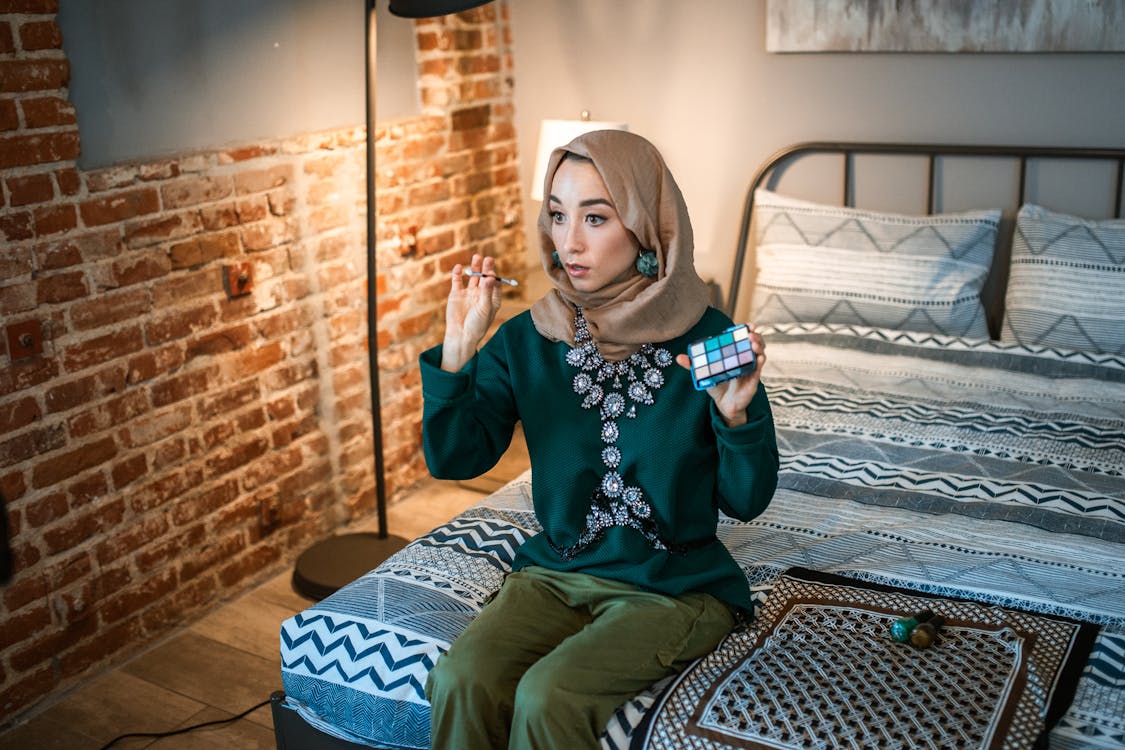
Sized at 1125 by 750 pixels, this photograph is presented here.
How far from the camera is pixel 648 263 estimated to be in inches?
68.3

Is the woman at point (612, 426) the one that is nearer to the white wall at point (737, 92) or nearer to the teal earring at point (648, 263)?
the teal earring at point (648, 263)

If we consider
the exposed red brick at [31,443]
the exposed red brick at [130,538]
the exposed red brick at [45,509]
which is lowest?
the exposed red brick at [130,538]

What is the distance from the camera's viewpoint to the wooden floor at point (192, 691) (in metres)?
2.32

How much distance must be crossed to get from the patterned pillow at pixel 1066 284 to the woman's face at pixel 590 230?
1.64 metres

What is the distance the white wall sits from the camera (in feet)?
10.0

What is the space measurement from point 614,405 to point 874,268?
5.28ft

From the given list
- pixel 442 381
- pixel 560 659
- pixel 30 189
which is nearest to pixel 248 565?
pixel 30 189

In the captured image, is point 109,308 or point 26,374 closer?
point 26,374

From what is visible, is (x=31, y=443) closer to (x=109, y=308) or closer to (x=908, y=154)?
(x=109, y=308)

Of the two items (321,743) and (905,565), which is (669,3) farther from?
(321,743)

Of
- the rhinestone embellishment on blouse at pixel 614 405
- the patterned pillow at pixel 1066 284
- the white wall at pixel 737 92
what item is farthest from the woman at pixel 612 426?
the white wall at pixel 737 92

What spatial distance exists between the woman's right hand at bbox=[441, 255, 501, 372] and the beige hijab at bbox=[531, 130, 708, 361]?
13 cm

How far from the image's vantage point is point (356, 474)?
3342 mm

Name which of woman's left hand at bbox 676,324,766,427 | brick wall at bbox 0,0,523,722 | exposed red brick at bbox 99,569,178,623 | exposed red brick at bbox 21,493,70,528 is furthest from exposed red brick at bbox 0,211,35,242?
woman's left hand at bbox 676,324,766,427
